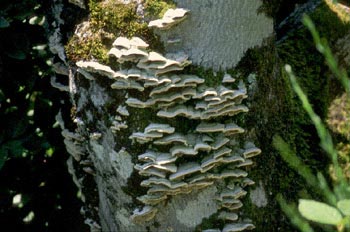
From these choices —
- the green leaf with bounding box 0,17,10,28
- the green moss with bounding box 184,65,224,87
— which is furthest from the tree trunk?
the green leaf with bounding box 0,17,10,28

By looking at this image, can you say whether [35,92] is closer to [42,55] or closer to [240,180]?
[42,55]

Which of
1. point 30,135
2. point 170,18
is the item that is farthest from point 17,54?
point 170,18

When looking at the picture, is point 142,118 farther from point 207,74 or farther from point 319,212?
point 319,212

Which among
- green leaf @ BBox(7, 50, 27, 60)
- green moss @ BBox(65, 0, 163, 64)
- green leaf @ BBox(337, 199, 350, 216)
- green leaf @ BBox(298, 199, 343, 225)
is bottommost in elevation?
green leaf @ BBox(7, 50, 27, 60)

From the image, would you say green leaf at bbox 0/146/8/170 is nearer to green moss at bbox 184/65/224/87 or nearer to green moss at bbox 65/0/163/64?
green moss at bbox 65/0/163/64

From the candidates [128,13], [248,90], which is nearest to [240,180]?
[248,90]
